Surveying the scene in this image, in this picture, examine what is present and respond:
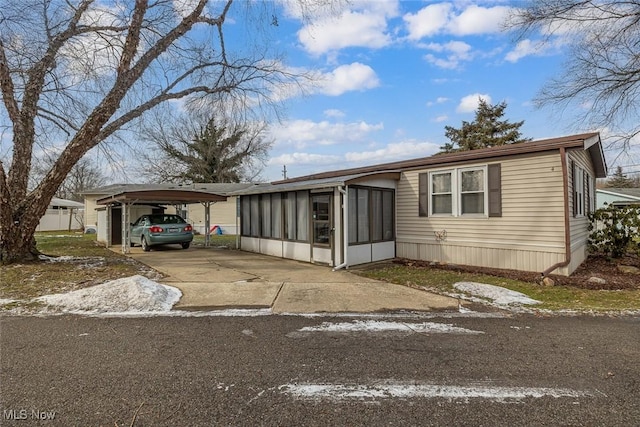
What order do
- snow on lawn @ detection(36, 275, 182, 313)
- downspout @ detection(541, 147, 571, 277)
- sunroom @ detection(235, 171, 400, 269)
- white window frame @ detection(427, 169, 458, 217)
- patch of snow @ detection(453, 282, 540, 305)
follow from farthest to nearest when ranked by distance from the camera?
white window frame @ detection(427, 169, 458, 217), sunroom @ detection(235, 171, 400, 269), downspout @ detection(541, 147, 571, 277), patch of snow @ detection(453, 282, 540, 305), snow on lawn @ detection(36, 275, 182, 313)

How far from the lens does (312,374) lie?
3.43 m

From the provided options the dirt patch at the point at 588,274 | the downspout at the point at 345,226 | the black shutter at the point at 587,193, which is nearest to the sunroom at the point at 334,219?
the downspout at the point at 345,226

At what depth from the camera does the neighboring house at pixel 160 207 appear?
14.2 metres

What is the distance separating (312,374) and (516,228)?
7450 millimetres

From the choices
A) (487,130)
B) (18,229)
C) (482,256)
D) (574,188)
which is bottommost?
(482,256)

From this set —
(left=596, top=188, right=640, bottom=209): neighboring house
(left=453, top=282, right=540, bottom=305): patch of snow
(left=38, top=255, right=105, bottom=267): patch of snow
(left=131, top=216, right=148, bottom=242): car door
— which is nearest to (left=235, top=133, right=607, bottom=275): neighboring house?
(left=453, top=282, right=540, bottom=305): patch of snow

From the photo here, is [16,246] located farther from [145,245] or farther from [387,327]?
[387,327]

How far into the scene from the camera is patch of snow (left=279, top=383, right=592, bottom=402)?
3.00 m

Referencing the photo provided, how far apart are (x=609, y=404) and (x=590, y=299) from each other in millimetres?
4538

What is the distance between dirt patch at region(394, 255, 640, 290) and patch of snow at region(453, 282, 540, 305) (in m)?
1.48

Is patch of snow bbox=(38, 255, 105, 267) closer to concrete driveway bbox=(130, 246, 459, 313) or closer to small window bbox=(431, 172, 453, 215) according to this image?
concrete driveway bbox=(130, 246, 459, 313)

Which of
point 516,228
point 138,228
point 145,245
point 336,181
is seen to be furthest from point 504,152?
point 138,228

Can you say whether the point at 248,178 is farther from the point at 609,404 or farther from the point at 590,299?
the point at 609,404

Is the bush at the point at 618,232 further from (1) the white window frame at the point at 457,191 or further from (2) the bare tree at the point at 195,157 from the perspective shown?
(2) the bare tree at the point at 195,157
